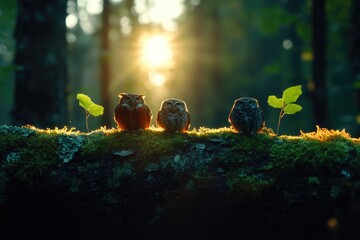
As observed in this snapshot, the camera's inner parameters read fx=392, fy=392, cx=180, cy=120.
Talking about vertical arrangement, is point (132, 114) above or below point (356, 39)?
below

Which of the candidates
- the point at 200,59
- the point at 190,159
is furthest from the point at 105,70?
the point at 200,59

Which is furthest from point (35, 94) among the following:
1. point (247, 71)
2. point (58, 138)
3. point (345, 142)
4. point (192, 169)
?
point (247, 71)

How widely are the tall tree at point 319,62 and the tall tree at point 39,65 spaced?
491cm

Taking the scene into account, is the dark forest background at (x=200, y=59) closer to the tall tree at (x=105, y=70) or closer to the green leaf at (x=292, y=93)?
the tall tree at (x=105, y=70)

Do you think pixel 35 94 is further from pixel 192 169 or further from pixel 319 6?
pixel 319 6

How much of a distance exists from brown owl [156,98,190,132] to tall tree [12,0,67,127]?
3.14 m

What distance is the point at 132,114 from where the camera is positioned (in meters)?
3.88

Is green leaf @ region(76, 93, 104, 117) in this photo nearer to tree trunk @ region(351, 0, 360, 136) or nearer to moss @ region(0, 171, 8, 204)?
moss @ region(0, 171, 8, 204)

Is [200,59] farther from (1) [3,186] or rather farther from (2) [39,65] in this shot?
(1) [3,186]

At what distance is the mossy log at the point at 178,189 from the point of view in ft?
11.5

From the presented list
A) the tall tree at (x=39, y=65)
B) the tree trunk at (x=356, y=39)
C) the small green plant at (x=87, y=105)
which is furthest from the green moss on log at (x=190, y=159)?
the tree trunk at (x=356, y=39)

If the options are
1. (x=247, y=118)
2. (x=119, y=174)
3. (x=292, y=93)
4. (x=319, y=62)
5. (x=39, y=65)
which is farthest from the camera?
(x=319, y=62)

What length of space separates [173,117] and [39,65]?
3.54 m

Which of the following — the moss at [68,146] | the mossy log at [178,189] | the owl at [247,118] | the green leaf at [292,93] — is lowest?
the mossy log at [178,189]
